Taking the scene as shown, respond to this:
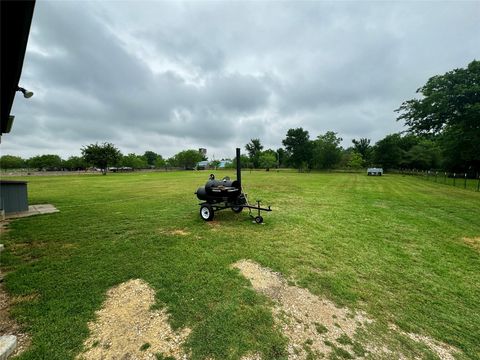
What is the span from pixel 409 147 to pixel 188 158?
2934 inches

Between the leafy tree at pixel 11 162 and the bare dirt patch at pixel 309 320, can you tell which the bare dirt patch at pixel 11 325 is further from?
the leafy tree at pixel 11 162

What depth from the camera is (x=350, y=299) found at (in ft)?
11.2

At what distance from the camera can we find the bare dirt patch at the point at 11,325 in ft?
7.88

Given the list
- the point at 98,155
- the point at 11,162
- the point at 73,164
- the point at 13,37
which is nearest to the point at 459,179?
the point at 13,37

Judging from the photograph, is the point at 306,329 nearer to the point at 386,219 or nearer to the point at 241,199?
the point at 241,199

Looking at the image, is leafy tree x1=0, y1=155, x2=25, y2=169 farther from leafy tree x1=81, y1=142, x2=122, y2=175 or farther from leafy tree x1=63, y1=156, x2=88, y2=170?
leafy tree x1=81, y1=142, x2=122, y2=175

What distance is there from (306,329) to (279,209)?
7097 millimetres

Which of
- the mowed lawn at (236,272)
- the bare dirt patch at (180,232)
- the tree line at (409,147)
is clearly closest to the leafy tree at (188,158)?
the tree line at (409,147)

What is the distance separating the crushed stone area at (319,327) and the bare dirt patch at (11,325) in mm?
2989

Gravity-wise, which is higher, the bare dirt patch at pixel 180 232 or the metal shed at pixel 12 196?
the metal shed at pixel 12 196

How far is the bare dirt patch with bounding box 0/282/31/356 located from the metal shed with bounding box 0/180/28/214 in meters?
8.04

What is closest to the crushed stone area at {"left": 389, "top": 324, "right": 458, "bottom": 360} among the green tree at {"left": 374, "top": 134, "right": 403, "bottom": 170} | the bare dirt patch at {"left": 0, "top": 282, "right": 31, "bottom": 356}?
the bare dirt patch at {"left": 0, "top": 282, "right": 31, "bottom": 356}

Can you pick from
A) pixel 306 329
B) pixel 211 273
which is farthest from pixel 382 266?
pixel 211 273

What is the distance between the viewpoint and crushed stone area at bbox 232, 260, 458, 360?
2461 mm
